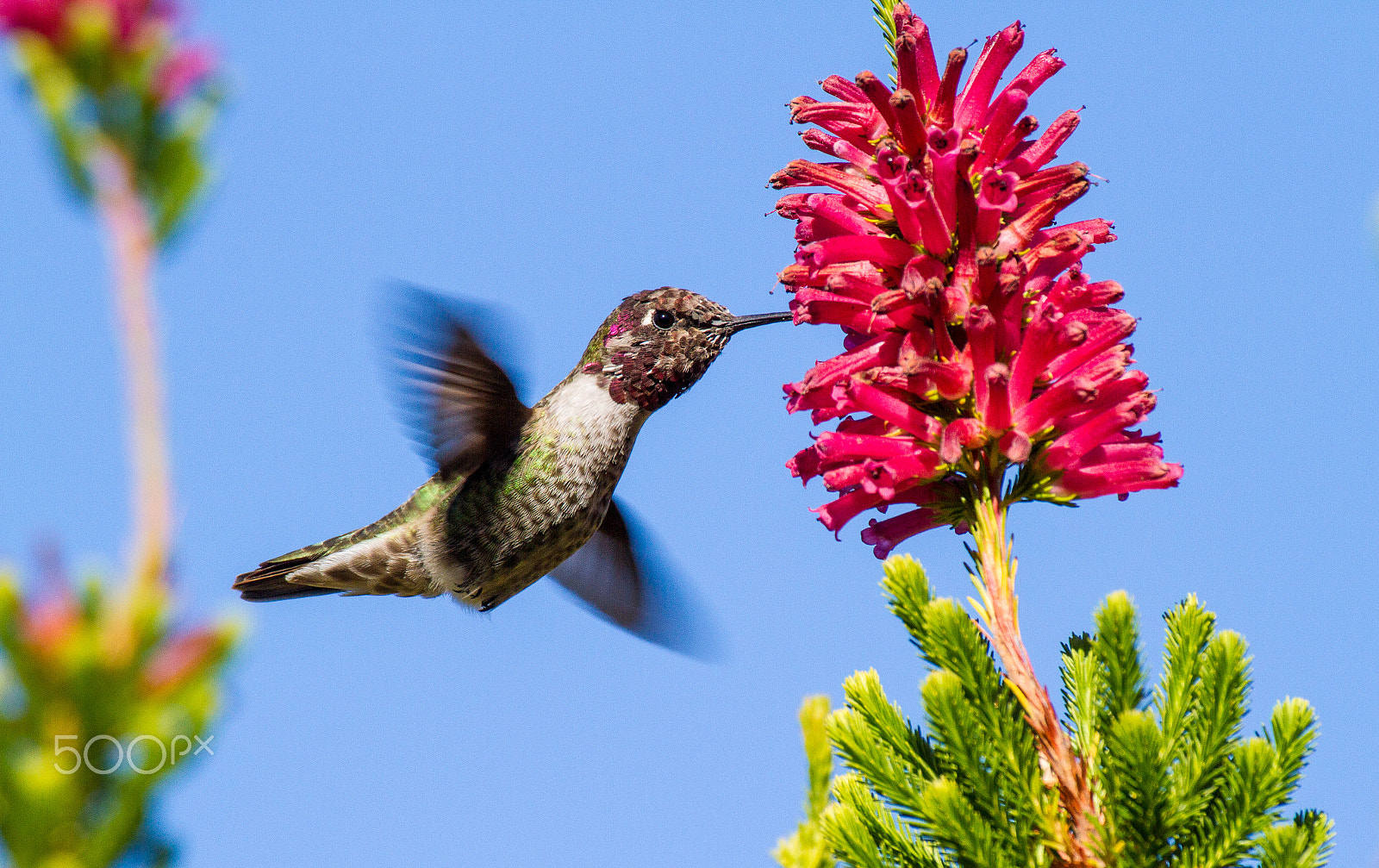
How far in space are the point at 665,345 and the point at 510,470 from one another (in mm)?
1282

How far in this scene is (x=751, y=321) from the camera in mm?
7699

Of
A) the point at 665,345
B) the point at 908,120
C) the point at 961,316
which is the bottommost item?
the point at 665,345

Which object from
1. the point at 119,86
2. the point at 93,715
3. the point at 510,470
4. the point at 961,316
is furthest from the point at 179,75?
the point at 510,470

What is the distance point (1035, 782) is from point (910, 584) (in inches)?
26.5

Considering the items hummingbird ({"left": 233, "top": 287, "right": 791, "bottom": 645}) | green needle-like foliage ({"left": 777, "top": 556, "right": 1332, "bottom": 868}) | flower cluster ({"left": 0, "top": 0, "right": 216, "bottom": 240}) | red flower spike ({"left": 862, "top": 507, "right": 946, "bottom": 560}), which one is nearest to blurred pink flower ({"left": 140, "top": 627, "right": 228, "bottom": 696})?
flower cluster ({"left": 0, "top": 0, "right": 216, "bottom": 240})

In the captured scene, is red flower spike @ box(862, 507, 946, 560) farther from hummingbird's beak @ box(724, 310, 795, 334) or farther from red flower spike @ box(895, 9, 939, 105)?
hummingbird's beak @ box(724, 310, 795, 334)

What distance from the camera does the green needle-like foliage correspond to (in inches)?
130

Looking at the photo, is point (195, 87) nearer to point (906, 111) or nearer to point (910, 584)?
point (910, 584)

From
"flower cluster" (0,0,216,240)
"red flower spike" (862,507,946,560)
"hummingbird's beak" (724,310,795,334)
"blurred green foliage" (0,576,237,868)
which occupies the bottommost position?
"blurred green foliage" (0,576,237,868)

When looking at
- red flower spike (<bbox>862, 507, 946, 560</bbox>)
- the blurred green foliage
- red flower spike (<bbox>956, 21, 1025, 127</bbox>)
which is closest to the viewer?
the blurred green foliage

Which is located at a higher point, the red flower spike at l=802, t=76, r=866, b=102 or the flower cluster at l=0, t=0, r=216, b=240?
the red flower spike at l=802, t=76, r=866, b=102

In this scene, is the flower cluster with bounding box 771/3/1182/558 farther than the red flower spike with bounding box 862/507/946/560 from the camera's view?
No

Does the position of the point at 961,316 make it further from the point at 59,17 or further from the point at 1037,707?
the point at 59,17

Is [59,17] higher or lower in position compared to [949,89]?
lower
